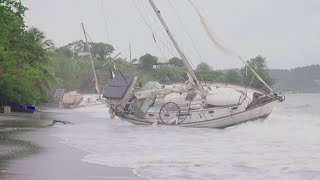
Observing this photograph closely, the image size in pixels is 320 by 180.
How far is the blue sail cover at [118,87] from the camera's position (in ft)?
117

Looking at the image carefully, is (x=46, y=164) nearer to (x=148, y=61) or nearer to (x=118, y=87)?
(x=118, y=87)

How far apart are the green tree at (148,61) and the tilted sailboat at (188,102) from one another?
273ft

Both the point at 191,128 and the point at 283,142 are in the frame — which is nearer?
the point at 283,142

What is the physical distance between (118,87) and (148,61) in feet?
278

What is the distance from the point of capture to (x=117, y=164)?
14281 mm

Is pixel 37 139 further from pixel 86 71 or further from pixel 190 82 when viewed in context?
pixel 86 71

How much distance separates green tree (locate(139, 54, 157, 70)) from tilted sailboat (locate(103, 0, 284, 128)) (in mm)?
83298

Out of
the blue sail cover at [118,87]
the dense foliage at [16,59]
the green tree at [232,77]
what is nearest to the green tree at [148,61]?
the green tree at [232,77]

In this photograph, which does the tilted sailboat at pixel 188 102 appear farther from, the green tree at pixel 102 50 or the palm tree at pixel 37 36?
the green tree at pixel 102 50

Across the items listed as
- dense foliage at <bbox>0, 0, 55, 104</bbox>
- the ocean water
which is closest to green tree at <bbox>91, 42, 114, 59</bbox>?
dense foliage at <bbox>0, 0, 55, 104</bbox>

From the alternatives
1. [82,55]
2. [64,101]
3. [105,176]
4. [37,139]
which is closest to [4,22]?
[37,139]

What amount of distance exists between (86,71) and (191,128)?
7746cm

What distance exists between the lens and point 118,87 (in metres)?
36.2

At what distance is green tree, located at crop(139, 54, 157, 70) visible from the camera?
12038 centimetres
